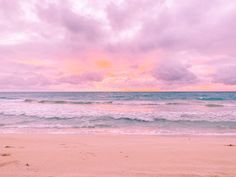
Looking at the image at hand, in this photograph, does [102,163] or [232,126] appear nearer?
[102,163]

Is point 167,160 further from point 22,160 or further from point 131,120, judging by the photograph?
point 131,120

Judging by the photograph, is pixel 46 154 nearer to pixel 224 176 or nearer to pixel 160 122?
pixel 224 176

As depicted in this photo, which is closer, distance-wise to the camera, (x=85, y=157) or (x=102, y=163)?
(x=102, y=163)

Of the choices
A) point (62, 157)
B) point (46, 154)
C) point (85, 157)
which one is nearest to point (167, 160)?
point (85, 157)

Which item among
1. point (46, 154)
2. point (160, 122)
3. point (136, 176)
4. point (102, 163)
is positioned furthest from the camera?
point (160, 122)

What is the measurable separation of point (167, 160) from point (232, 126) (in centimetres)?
1039

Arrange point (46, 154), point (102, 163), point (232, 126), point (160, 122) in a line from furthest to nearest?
point (160, 122), point (232, 126), point (46, 154), point (102, 163)

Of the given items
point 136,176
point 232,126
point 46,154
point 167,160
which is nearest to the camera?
point 136,176

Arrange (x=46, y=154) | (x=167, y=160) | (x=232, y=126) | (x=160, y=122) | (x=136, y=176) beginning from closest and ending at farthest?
(x=136, y=176) < (x=167, y=160) < (x=46, y=154) < (x=232, y=126) < (x=160, y=122)

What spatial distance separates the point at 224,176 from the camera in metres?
4.63

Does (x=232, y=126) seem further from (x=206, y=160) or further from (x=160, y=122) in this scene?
(x=206, y=160)

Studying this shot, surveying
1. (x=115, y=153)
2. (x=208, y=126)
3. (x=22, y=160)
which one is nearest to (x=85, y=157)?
(x=115, y=153)

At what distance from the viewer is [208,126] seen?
14906 mm

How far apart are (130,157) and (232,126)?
1077cm
